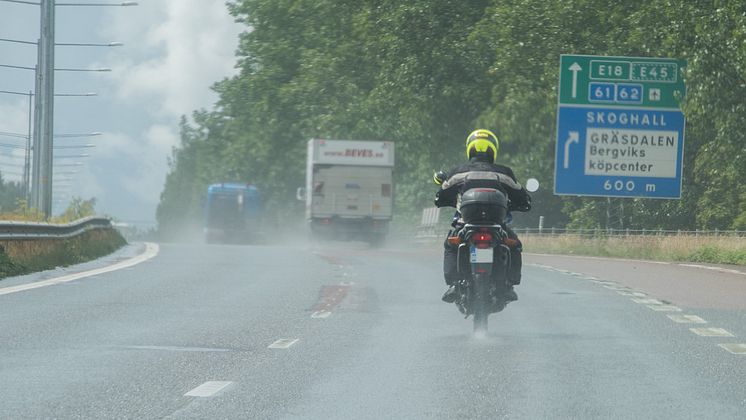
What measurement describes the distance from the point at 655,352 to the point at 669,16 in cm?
2306

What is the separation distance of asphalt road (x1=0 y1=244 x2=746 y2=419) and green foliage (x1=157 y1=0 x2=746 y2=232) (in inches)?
484

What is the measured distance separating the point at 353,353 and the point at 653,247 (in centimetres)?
2918

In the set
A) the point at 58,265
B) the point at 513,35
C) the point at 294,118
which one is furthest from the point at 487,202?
the point at 294,118

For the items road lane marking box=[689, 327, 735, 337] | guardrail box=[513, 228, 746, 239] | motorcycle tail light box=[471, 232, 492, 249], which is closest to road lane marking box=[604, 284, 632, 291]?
road lane marking box=[689, 327, 735, 337]

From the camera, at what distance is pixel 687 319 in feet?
46.2

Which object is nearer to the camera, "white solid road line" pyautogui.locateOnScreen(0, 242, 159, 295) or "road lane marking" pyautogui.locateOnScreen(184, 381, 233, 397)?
"road lane marking" pyautogui.locateOnScreen(184, 381, 233, 397)

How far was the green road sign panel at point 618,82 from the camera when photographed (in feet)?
107

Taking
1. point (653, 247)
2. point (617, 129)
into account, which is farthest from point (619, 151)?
point (653, 247)

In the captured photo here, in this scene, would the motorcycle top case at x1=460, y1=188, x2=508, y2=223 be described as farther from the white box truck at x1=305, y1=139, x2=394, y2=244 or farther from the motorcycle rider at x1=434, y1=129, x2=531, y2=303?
the white box truck at x1=305, y1=139, x2=394, y2=244

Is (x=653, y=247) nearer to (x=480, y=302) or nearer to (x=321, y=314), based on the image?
(x=321, y=314)

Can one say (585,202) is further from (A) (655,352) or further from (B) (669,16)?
(A) (655,352)

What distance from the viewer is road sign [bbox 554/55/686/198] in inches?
1299

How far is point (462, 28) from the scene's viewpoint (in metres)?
47.4

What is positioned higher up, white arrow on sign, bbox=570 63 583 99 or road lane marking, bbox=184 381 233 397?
white arrow on sign, bbox=570 63 583 99
